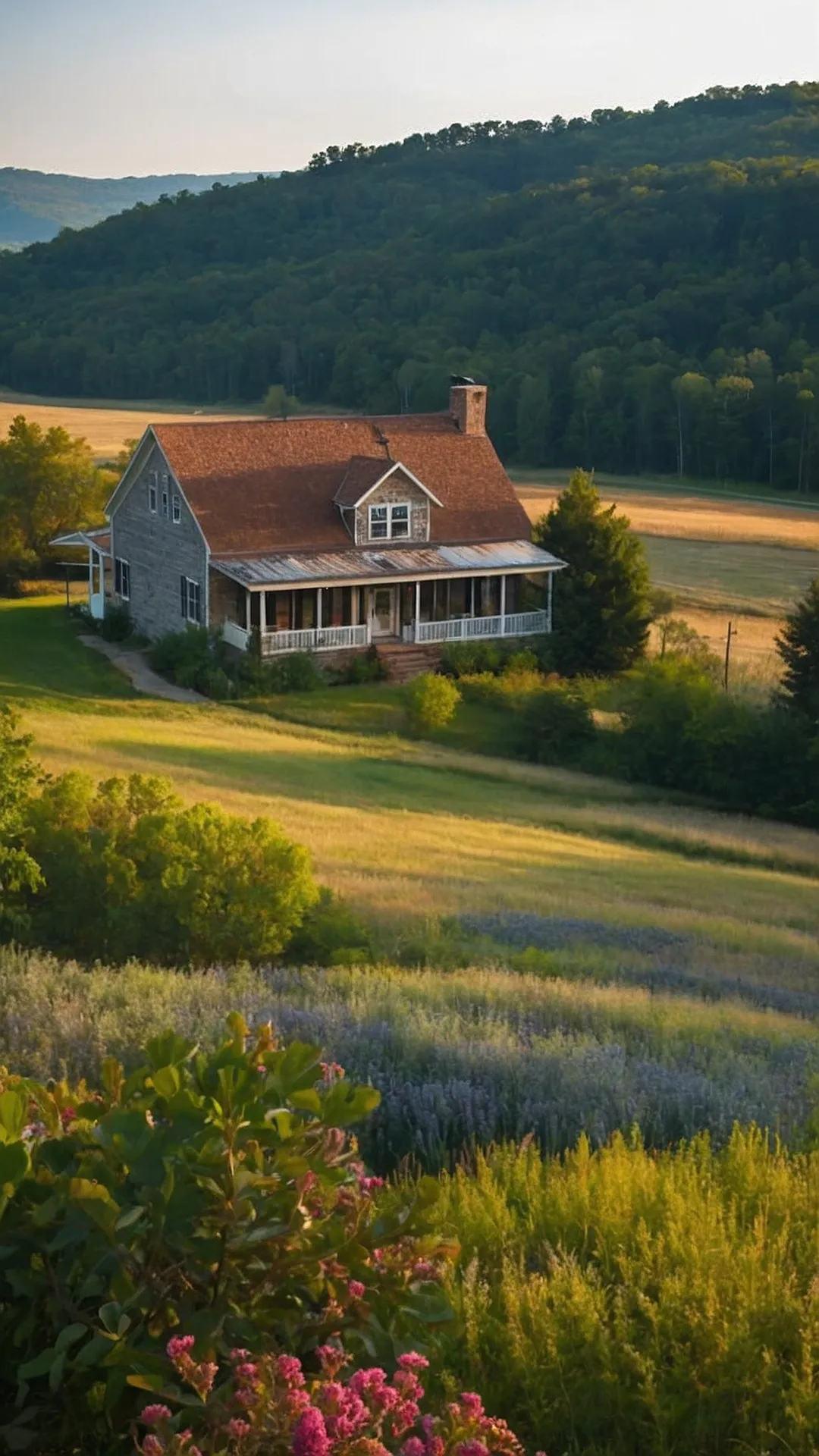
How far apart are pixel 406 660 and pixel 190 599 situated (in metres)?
6.50

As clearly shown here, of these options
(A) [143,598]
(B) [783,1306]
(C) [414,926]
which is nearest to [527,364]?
(A) [143,598]

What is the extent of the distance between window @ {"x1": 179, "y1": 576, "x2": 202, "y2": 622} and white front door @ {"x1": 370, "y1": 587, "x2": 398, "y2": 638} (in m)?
4.94

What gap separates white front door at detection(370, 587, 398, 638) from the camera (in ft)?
151

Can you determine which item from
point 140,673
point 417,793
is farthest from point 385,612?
point 417,793

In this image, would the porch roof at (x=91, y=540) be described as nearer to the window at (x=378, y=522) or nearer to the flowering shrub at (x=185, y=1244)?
the window at (x=378, y=522)

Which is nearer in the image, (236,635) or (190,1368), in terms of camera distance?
(190,1368)

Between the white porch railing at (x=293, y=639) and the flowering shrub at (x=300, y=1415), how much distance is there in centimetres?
3972

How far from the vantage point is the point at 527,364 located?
11619cm

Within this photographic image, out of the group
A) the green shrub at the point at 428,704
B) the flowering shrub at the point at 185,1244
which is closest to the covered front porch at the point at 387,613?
the green shrub at the point at 428,704

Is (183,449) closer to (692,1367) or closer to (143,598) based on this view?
(143,598)

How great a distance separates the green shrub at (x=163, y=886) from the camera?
13.7 m

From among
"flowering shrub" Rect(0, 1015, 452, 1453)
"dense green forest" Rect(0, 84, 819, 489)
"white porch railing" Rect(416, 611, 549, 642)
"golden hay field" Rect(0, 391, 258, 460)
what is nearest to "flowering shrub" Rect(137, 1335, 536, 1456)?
"flowering shrub" Rect(0, 1015, 452, 1453)

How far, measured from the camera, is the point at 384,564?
45.2 metres

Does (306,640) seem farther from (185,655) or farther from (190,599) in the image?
(190,599)
